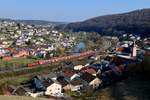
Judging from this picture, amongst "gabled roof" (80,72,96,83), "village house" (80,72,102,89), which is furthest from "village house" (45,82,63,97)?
"gabled roof" (80,72,96,83)

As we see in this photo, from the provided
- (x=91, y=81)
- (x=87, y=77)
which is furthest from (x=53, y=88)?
(x=87, y=77)

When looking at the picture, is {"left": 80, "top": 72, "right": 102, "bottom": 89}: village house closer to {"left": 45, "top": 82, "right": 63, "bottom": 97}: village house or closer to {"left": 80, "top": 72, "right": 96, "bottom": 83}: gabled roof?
{"left": 80, "top": 72, "right": 96, "bottom": 83}: gabled roof

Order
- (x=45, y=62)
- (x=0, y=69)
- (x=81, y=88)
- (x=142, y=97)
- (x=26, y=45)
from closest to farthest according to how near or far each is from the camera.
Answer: (x=142, y=97) < (x=81, y=88) < (x=0, y=69) < (x=45, y=62) < (x=26, y=45)

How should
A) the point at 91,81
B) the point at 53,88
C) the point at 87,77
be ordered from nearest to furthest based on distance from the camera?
the point at 53,88
the point at 91,81
the point at 87,77

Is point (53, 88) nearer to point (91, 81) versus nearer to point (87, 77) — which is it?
point (91, 81)

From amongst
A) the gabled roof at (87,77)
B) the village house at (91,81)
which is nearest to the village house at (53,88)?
the village house at (91,81)

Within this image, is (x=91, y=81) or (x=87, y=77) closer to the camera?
(x=91, y=81)

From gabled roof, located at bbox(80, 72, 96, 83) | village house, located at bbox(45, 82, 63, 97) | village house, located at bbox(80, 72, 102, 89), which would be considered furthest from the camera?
gabled roof, located at bbox(80, 72, 96, 83)

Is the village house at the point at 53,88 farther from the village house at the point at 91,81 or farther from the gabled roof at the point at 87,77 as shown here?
the gabled roof at the point at 87,77

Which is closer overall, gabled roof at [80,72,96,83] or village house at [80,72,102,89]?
village house at [80,72,102,89]

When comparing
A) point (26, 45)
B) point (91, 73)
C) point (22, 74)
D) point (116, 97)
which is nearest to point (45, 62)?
point (22, 74)

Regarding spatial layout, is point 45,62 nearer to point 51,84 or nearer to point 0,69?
point 0,69
